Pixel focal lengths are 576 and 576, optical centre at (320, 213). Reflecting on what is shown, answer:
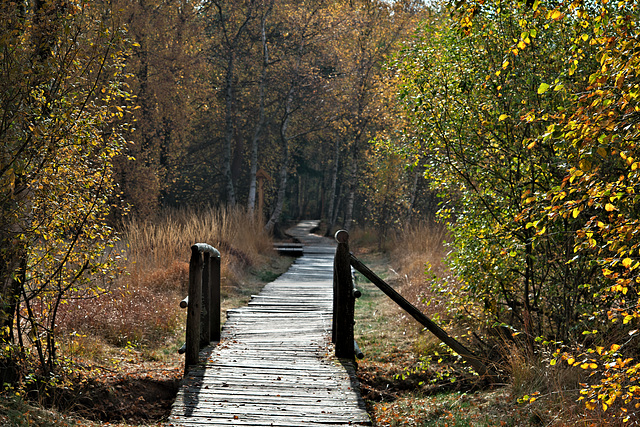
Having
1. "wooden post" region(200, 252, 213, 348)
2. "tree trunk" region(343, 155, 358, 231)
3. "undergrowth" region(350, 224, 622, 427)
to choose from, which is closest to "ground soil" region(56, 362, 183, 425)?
"wooden post" region(200, 252, 213, 348)

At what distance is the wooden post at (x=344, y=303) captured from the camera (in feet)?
20.6

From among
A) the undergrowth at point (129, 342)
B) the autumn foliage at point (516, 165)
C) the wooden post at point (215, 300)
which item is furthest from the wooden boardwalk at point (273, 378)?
the autumn foliage at point (516, 165)

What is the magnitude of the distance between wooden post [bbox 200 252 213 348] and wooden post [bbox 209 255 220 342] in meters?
0.22

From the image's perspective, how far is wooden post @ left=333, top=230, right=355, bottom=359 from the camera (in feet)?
20.6

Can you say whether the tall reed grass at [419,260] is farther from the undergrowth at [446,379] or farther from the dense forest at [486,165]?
the dense forest at [486,165]

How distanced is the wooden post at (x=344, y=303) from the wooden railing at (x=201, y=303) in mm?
1446

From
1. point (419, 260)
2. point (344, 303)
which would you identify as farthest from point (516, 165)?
point (419, 260)

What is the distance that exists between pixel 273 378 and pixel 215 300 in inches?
64.9

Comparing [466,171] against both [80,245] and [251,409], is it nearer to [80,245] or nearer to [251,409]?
[251,409]

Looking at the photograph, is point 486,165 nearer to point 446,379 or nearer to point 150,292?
point 446,379

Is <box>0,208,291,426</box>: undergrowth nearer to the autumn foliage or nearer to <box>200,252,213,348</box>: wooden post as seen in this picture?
<box>200,252,213,348</box>: wooden post

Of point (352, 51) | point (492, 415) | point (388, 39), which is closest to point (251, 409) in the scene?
point (492, 415)

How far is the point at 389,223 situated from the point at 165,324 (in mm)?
16458

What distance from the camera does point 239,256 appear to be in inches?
540
